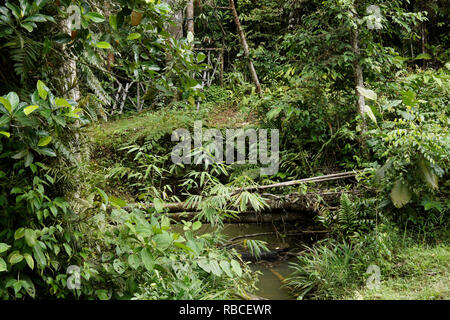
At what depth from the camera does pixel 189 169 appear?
20.2 feet

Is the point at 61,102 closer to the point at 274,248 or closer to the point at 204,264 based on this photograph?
the point at 204,264

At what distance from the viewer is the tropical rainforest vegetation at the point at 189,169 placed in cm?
214

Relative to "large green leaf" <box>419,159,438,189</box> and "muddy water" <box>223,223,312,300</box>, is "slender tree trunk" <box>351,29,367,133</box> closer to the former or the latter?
"large green leaf" <box>419,159,438,189</box>

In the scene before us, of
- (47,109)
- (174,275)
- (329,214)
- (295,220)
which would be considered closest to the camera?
(47,109)

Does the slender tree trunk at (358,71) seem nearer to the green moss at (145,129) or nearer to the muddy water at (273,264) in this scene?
the muddy water at (273,264)

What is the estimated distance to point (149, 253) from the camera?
7.55 ft

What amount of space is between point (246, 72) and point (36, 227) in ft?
24.3

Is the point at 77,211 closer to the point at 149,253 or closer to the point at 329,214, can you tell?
the point at 149,253

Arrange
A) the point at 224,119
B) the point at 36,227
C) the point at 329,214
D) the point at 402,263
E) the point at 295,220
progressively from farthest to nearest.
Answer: the point at 224,119 → the point at 295,220 → the point at 329,214 → the point at 402,263 → the point at 36,227

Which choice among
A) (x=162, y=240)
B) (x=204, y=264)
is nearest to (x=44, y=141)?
(x=162, y=240)

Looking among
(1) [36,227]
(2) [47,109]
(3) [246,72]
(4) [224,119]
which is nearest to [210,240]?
(1) [36,227]

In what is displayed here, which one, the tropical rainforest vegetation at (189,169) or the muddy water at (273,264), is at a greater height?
the tropical rainforest vegetation at (189,169)

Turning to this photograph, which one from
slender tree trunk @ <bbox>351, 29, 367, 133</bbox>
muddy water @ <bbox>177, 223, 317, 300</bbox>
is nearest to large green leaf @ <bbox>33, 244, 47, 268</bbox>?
muddy water @ <bbox>177, 223, 317, 300</bbox>

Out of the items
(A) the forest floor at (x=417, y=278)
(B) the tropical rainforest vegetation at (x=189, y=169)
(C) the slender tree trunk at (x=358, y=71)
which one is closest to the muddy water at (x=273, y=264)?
(B) the tropical rainforest vegetation at (x=189, y=169)
